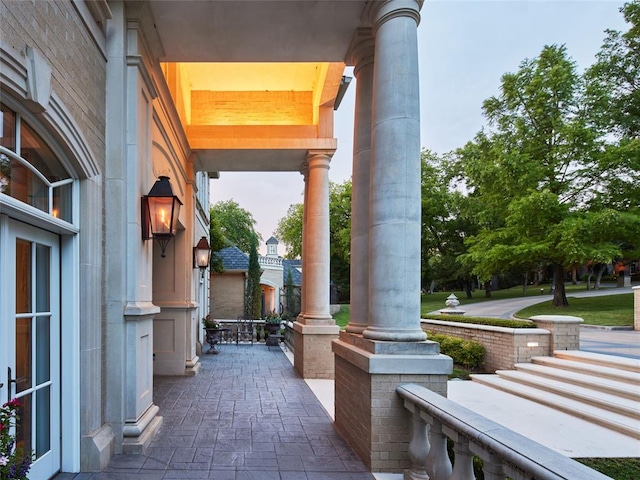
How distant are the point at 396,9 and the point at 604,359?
A: 25.8 ft

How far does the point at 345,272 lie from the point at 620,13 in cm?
2399

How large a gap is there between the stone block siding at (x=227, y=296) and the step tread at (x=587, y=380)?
16625 mm

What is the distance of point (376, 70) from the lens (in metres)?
4.16

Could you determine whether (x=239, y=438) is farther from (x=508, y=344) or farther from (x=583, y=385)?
(x=508, y=344)

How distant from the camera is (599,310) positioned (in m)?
18.6

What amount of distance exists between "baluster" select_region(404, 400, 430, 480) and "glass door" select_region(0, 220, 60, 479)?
2928 mm

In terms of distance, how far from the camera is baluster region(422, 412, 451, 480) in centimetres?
294

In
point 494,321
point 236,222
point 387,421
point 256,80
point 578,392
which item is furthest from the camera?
point 236,222

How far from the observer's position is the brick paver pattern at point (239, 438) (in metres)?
Answer: 3.67

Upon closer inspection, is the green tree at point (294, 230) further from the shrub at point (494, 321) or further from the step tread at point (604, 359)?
the step tread at point (604, 359)

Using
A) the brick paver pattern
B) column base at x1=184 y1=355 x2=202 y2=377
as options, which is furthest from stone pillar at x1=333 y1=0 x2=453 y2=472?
column base at x1=184 y1=355 x2=202 y2=377

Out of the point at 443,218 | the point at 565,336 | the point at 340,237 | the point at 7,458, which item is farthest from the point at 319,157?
the point at 443,218

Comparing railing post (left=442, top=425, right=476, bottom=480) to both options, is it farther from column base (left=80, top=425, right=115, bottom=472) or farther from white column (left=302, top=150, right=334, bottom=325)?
white column (left=302, top=150, right=334, bottom=325)

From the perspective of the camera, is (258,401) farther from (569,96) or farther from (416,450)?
(569,96)
